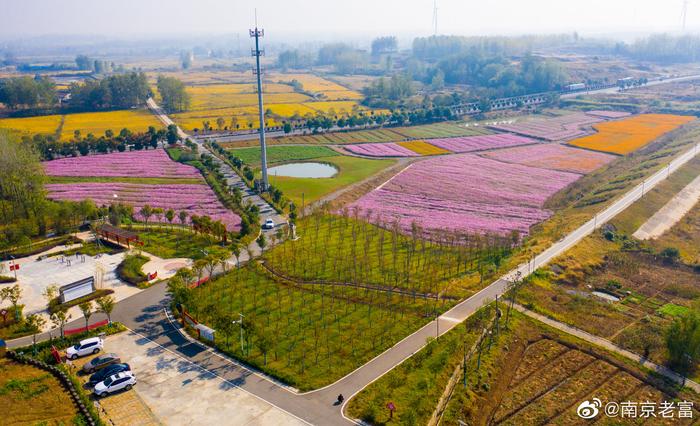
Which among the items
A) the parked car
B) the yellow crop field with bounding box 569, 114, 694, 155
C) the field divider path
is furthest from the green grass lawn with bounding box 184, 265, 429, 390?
the yellow crop field with bounding box 569, 114, 694, 155

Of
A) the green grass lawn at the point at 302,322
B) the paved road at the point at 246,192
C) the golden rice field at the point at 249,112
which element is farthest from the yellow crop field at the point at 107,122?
the green grass lawn at the point at 302,322

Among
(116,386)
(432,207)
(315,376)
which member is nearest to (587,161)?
(432,207)

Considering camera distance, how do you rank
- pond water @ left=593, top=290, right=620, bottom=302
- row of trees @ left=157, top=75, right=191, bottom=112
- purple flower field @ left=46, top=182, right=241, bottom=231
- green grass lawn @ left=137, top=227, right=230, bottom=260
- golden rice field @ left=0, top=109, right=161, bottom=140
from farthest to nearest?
row of trees @ left=157, top=75, right=191, bottom=112, golden rice field @ left=0, top=109, right=161, bottom=140, purple flower field @ left=46, top=182, right=241, bottom=231, green grass lawn @ left=137, top=227, right=230, bottom=260, pond water @ left=593, top=290, right=620, bottom=302

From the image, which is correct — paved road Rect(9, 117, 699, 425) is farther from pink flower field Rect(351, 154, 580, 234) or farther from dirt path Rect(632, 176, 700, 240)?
dirt path Rect(632, 176, 700, 240)

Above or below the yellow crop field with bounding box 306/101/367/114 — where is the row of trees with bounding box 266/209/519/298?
below

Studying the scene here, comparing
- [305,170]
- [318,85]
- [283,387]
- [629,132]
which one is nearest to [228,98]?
[318,85]

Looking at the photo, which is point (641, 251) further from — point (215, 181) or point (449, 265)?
point (215, 181)
